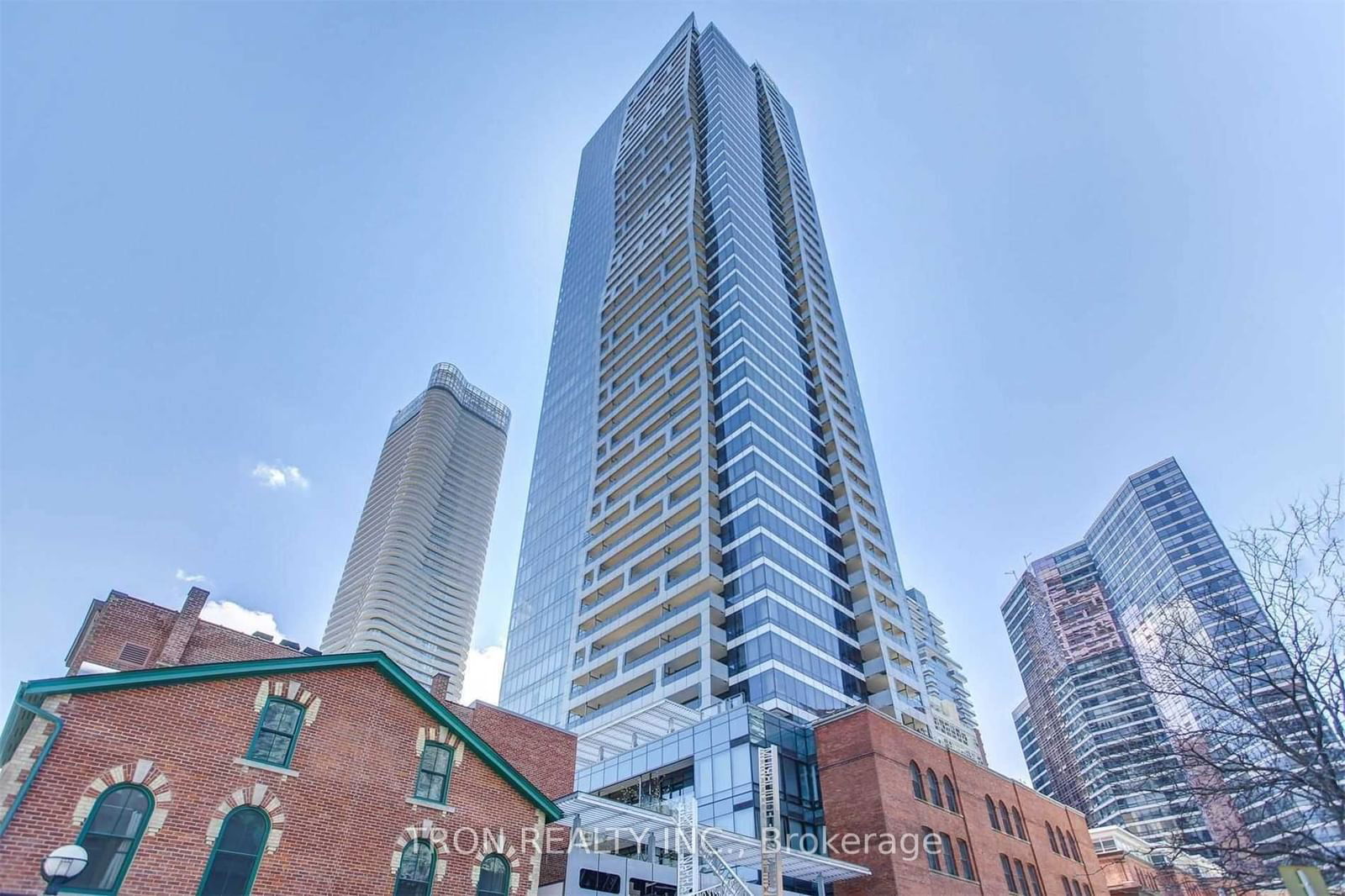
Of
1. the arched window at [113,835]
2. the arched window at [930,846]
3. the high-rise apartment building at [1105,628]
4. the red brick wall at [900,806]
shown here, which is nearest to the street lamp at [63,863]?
the arched window at [113,835]

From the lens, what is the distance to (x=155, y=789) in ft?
49.4

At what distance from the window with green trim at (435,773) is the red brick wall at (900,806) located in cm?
1863

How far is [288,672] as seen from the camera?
18125mm

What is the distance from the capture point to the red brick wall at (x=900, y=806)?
29.4 meters

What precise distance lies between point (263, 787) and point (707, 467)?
173 feet

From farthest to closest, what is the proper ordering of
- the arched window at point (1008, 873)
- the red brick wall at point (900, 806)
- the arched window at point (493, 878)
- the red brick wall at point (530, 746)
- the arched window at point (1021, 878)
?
the arched window at point (1021, 878) < the arched window at point (1008, 873) < the red brick wall at point (900, 806) < the red brick wall at point (530, 746) < the arched window at point (493, 878)

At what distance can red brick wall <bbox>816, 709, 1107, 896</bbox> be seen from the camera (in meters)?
29.4

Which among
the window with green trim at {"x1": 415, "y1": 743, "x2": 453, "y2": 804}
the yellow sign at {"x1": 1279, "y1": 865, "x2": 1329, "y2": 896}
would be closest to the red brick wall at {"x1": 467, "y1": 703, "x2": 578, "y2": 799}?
the window with green trim at {"x1": 415, "y1": 743, "x2": 453, "y2": 804}

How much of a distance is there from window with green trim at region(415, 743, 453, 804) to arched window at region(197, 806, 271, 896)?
376 centimetres

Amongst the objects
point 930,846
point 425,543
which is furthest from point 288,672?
point 425,543

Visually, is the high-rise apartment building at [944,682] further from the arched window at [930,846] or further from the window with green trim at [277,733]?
the window with green trim at [277,733]

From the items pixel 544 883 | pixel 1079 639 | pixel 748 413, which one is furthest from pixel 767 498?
pixel 1079 639

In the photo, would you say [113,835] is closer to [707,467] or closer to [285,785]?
[285,785]

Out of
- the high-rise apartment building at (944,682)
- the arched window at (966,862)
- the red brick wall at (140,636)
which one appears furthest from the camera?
the high-rise apartment building at (944,682)
